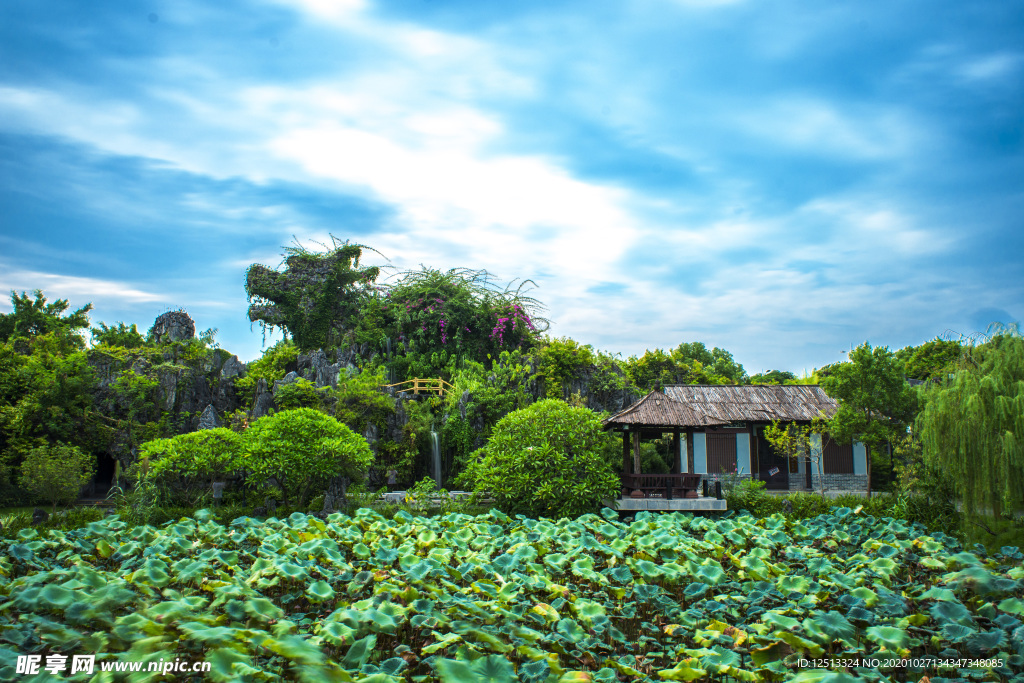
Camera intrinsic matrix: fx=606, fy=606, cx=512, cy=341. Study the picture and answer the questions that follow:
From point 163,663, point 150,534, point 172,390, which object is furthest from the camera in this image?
point 172,390

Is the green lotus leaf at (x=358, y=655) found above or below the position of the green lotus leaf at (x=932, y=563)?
above

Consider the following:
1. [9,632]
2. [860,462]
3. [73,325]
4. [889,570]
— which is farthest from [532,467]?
[73,325]

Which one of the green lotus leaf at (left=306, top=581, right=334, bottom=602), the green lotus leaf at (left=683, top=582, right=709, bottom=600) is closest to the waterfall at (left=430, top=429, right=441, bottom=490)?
the green lotus leaf at (left=683, top=582, right=709, bottom=600)

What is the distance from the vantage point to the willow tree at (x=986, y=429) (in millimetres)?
9539

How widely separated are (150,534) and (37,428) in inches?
476

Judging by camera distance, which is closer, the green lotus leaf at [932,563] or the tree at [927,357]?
the green lotus leaf at [932,563]

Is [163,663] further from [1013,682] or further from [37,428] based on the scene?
[37,428]

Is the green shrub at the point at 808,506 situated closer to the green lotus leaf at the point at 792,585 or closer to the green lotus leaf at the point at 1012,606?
the green lotus leaf at the point at 792,585

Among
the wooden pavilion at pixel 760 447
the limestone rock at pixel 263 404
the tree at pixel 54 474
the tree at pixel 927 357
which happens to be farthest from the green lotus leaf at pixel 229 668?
the tree at pixel 927 357

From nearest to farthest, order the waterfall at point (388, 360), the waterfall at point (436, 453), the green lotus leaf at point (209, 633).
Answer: the green lotus leaf at point (209, 633) < the waterfall at point (436, 453) < the waterfall at point (388, 360)

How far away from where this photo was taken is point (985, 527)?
10.0 metres

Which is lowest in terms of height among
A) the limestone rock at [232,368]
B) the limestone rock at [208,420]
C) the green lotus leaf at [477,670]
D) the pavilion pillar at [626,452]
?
the green lotus leaf at [477,670]

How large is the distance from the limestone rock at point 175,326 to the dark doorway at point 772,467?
2224 centimetres

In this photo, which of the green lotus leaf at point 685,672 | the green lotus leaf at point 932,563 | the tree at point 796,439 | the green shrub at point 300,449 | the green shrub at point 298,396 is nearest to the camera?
the green lotus leaf at point 685,672
